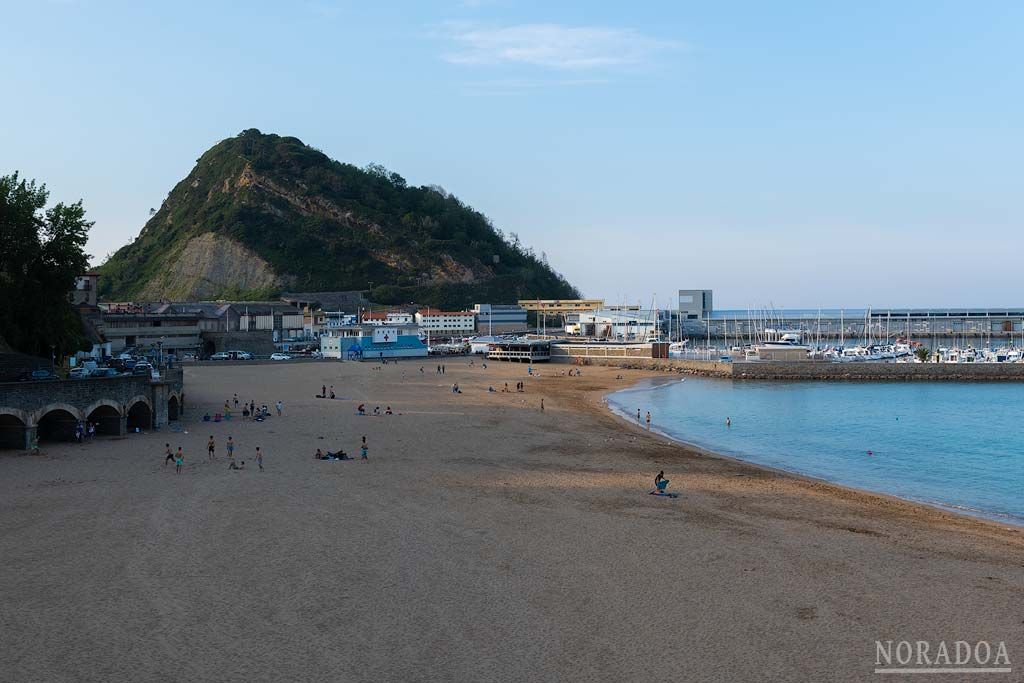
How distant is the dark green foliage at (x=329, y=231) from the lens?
126000 mm

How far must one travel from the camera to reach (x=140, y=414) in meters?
30.5

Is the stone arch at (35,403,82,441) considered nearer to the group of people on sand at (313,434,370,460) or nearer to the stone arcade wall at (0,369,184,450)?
the stone arcade wall at (0,369,184,450)

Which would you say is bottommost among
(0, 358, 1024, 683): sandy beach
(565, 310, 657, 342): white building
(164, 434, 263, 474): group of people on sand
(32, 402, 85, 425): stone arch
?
(0, 358, 1024, 683): sandy beach

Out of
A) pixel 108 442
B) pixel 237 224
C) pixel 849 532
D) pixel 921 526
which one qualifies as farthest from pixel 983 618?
pixel 237 224

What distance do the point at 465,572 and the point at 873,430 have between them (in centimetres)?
2941

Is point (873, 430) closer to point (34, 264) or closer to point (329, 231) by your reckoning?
point (34, 264)

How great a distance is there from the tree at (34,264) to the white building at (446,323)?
69.9 metres

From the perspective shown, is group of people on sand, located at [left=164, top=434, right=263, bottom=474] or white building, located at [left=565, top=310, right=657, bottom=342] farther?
white building, located at [left=565, top=310, right=657, bottom=342]

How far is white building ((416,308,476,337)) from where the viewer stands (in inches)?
4176

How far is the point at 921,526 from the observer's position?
64.0ft

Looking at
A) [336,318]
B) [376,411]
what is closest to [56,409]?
[376,411]

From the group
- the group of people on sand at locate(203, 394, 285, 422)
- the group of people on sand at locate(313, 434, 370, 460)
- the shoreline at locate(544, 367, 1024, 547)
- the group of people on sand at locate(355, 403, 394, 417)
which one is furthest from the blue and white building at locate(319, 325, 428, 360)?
the group of people on sand at locate(313, 434, 370, 460)

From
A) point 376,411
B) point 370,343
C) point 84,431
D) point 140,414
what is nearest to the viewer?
point 84,431

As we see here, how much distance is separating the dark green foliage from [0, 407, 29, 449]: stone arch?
9040 centimetres
